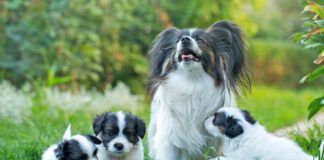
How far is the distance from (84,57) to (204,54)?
5980 mm

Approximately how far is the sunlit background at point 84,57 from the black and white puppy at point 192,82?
197cm

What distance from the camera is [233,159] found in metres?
5.40

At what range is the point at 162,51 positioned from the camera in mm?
5922

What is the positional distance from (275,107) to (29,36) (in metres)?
4.47

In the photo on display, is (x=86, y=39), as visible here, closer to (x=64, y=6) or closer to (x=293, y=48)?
(x=64, y=6)

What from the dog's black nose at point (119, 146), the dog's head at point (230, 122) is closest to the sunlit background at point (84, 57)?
the dog's black nose at point (119, 146)

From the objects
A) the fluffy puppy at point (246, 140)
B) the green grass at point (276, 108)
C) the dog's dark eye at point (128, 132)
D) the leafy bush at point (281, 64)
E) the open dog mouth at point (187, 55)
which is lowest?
the leafy bush at point (281, 64)

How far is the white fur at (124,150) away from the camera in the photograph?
5409 mm

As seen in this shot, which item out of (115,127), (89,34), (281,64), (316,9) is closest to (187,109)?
(115,127)

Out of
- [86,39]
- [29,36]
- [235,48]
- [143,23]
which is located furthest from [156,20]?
[235,48]

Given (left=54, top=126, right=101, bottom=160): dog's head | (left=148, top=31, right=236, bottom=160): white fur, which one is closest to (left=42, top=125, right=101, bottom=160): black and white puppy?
(left=54, top=126, right=101, bottom=160): dog's head

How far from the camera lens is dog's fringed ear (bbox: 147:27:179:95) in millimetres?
5863

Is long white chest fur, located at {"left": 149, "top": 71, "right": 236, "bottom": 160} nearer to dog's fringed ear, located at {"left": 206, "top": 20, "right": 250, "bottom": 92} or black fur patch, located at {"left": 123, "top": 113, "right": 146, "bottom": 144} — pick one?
dog's fringed ear, located at {"left": 206, "top": 20, "right": 250, "bottom": 92}

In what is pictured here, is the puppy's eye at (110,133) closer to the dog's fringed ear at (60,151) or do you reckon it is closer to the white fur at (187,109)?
the dog's fringed ear at (60,151)
